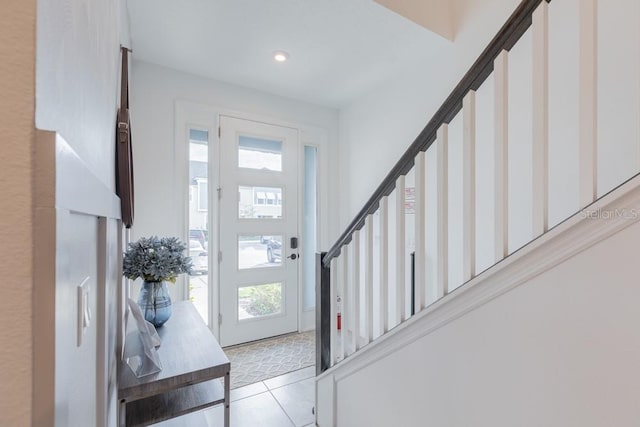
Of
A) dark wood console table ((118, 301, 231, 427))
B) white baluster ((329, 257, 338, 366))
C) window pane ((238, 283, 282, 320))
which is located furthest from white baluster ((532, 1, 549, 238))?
window pane ((238, 283, 282, 320))

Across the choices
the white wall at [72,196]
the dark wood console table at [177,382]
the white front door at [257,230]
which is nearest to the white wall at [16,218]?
the white wall at [72,196]

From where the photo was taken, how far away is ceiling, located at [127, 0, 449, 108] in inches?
73.4

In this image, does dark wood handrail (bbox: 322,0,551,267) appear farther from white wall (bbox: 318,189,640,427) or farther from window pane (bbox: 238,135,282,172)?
window pane (bbox: 238,135,282,172)

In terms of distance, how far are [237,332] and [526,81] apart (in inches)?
118

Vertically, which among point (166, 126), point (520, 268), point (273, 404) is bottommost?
point (273, 404)

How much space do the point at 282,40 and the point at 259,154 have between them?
112 cm

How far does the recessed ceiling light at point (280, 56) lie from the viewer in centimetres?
232

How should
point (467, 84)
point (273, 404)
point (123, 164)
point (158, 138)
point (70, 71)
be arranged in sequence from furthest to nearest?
1. point (158, 138)
2. point (273, 404)
3. point (123, 164)
4. point (467, 84)
5. point (70, 71)

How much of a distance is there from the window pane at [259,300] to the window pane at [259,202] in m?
0.73

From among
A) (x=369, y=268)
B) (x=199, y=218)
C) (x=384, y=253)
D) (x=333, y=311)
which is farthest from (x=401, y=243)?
(x=199, y=218)

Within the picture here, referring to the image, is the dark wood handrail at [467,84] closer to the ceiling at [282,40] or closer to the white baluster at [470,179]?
the white baluster at [470,179]

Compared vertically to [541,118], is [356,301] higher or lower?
lower

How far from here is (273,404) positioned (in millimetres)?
1999

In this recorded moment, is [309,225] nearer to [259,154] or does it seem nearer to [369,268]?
[259,154]
